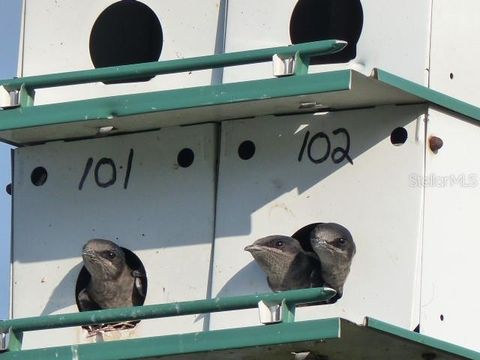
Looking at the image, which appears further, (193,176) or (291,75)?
(193,176)

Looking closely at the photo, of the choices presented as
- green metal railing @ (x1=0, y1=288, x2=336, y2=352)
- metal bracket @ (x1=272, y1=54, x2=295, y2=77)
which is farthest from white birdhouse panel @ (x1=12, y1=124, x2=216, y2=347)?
metal bracket @ (x1=272, y1=54, x2=295, y2=77)

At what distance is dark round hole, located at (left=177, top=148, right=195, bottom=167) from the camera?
10.1 meters

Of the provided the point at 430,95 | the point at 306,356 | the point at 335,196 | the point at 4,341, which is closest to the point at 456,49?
the point at 430,95

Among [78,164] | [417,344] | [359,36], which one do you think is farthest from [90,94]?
[417,344]

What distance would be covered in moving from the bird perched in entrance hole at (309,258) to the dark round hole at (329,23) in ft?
2.13

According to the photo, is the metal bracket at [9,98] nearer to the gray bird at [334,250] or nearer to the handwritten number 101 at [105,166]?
the handwritten number 101 at [105,166]

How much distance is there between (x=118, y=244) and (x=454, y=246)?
4.07 ft

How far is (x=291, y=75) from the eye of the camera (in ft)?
31.1

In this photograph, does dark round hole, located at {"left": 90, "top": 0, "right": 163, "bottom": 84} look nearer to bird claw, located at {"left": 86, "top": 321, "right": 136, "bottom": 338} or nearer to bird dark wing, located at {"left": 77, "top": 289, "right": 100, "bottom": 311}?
bird dark wing, located at {"left": 77, "top": 289, "right": 100, "bottom": 311}

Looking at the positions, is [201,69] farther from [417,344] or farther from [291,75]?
[417,344]

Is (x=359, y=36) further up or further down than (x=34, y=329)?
further up

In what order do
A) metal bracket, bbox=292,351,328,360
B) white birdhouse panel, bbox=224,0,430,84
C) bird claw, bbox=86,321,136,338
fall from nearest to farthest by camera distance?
1. metal bracket, bbox=292,351,328,360
2. white birdhouse panel, bbox=224,0,430,84
3. bird claw, bbox=86,321,136,338

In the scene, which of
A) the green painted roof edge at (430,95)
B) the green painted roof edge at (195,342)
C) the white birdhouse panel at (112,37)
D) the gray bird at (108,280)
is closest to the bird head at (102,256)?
the gray bird at (108,280)

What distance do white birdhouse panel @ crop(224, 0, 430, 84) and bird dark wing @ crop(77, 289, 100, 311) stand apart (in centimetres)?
95
